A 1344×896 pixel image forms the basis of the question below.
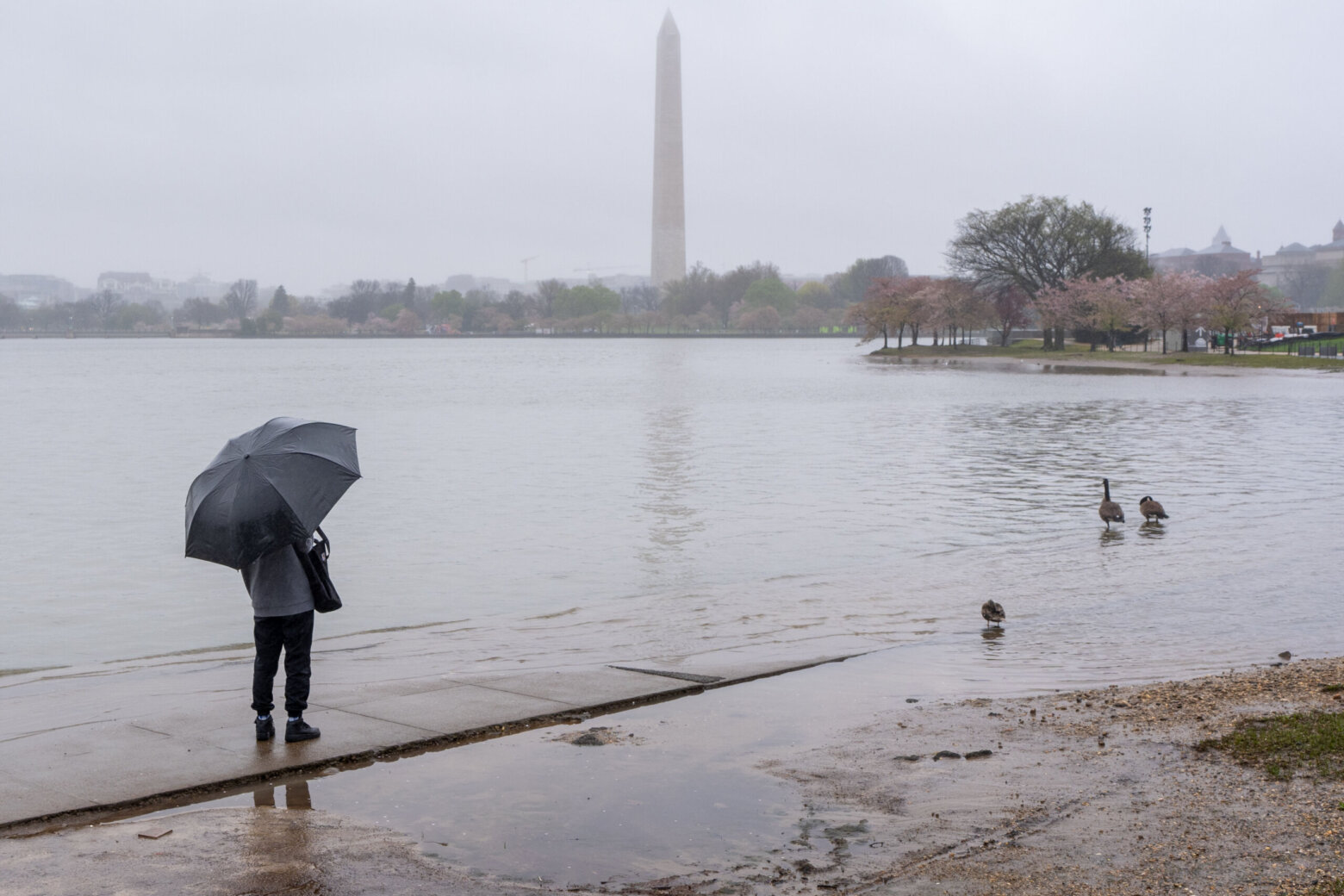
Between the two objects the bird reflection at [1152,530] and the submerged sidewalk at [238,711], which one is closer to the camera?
the submerged sidewalk at [238,711]

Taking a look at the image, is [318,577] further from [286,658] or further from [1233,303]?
[1233,303]

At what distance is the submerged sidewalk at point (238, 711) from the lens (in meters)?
7.03

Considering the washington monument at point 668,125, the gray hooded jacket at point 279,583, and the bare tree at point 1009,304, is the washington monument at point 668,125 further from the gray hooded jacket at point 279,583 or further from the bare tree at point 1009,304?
the gray hooded jacket at point 279,583

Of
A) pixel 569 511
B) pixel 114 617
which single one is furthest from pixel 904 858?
pixel 569 511

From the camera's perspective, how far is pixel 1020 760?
7367 millimetres

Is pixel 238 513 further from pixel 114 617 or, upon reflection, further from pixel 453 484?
pixel 453 484

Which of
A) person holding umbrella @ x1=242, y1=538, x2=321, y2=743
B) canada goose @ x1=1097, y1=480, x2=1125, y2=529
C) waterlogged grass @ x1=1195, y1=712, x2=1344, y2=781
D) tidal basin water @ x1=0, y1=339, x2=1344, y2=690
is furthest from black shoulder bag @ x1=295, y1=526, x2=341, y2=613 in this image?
canada goose @ x1=1097, y1=480, x2=1125, y2=529

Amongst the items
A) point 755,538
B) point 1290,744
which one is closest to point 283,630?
point 1290,744

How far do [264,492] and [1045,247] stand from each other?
3956 inches

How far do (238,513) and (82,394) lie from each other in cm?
6546

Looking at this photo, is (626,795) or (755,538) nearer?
(626,795)

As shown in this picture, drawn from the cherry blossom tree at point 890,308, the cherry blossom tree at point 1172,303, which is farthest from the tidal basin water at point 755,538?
the cherry blossom tree at point 890,308

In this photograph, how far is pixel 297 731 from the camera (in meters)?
7.66

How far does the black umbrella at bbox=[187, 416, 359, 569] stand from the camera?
7.20m
